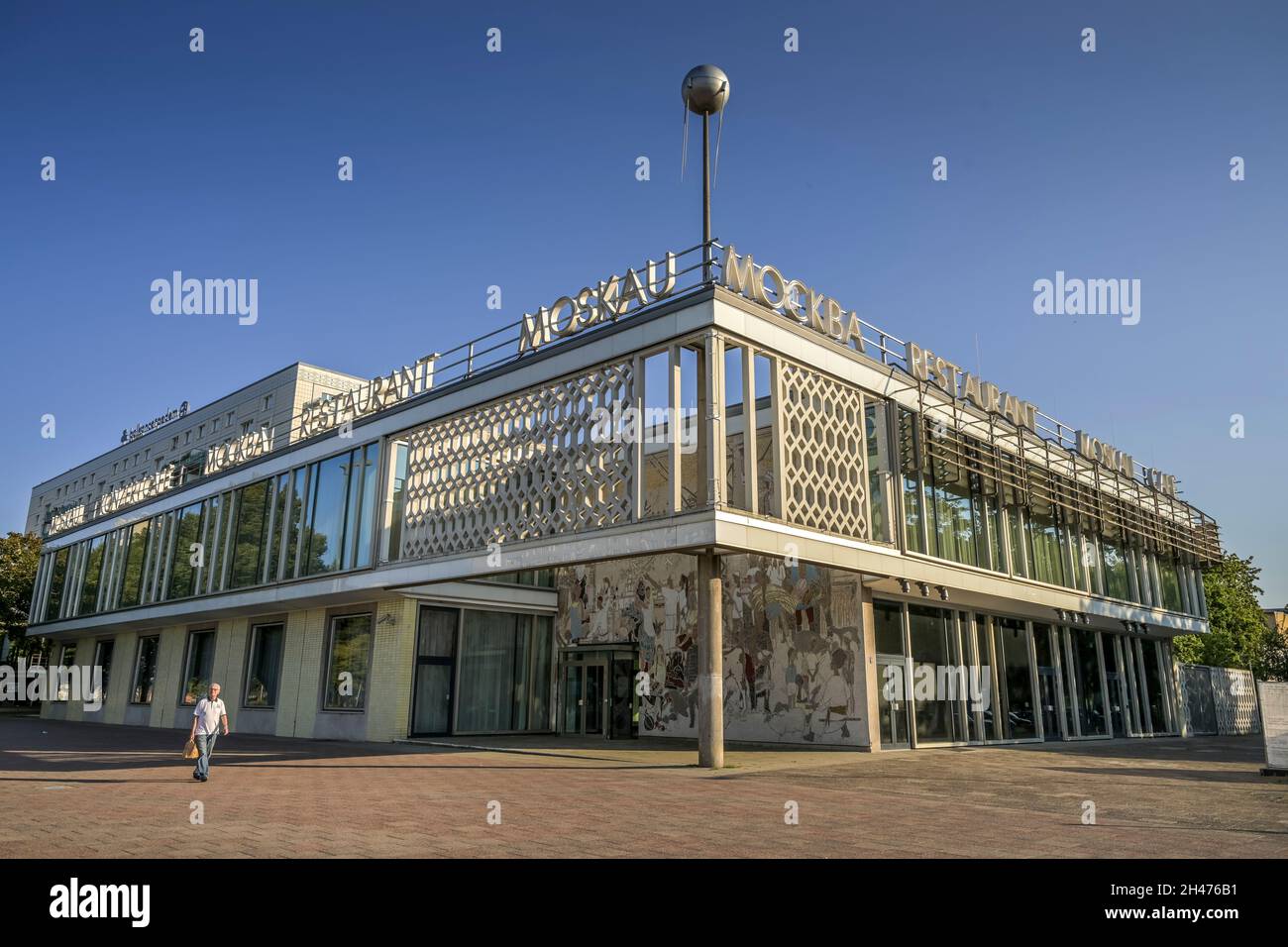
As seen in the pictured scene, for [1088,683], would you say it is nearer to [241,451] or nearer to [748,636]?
[748,636]

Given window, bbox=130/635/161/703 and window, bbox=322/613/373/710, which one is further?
window, bbox=130/635/161/703

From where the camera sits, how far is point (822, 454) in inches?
828

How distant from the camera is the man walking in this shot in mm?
14430

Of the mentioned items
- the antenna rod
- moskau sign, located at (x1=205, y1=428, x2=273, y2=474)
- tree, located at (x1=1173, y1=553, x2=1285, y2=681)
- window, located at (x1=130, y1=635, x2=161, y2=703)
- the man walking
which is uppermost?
the antenna rod

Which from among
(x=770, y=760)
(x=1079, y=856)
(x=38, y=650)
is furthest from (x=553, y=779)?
(x=38, y=650)

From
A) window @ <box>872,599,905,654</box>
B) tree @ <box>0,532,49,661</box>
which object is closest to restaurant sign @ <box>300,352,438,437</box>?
window @ <box>872,599,905,654</box>

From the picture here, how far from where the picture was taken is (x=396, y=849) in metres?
8.06

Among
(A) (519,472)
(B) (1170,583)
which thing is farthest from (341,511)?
(B) (1170,583)

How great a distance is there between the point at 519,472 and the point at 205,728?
9393 millimetres

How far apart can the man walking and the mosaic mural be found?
13742mm

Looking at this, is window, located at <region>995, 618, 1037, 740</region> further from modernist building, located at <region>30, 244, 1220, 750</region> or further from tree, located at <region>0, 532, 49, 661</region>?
tree, located at <region>0, 532, 49, 661</region>

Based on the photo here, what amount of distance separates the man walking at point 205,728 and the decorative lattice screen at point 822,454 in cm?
1144

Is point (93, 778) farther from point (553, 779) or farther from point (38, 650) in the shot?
point (38, 650)
